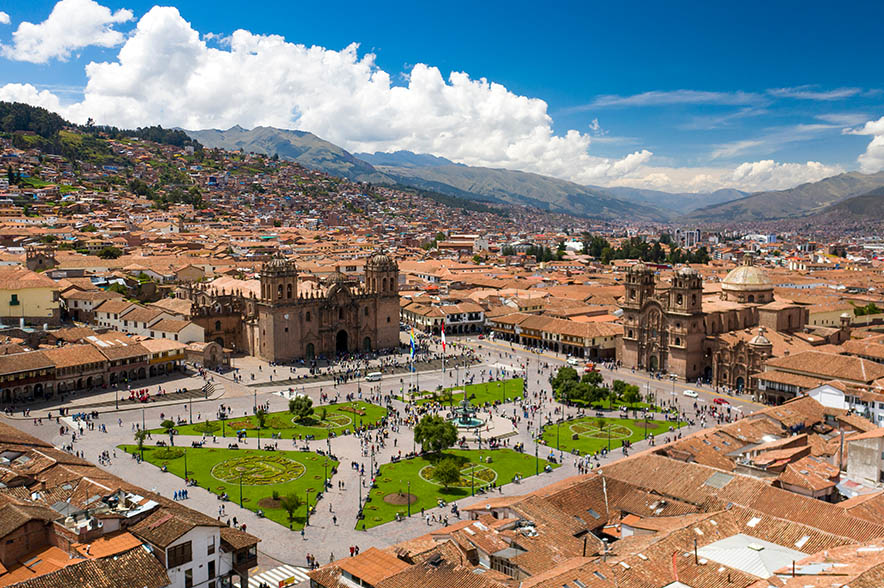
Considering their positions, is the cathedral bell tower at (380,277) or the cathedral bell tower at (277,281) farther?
the cathedral bell tower at (380,277)

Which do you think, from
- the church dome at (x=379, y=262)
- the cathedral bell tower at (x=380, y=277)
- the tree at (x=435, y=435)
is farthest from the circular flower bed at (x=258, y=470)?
the church dome at (x=379, y=262)

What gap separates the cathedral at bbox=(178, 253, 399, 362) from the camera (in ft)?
212

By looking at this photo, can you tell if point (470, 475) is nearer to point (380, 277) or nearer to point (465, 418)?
point (465, 418)

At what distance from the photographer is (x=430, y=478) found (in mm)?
37656

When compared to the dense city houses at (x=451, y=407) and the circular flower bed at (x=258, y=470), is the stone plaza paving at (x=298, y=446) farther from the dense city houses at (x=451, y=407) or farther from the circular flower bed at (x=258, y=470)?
the circular flower bed at (x=258, y=470)

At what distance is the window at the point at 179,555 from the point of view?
2136 centimetres

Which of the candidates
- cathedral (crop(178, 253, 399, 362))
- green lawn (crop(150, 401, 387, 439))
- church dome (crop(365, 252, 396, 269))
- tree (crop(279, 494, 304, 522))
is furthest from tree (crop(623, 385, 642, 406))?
A: church dome (crop(365, 252, 396, 269))

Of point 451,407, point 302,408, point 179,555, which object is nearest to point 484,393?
point 451,407

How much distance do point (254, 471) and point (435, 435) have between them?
9.82m

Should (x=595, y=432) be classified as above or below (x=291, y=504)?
below

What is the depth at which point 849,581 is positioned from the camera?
18.2 m

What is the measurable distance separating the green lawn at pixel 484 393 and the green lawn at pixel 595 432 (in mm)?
7300

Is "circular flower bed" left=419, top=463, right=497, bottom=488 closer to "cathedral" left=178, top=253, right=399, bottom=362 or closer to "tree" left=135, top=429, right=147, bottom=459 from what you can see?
"tree" left=135, top=429, right=147, bottom=459

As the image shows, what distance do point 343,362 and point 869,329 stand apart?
5430 cm
